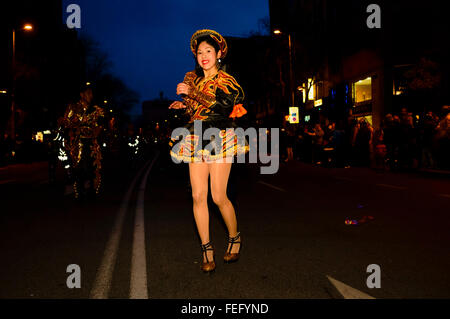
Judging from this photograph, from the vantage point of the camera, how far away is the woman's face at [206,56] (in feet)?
14.9

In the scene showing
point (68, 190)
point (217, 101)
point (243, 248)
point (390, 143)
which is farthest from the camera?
point (390, 143)

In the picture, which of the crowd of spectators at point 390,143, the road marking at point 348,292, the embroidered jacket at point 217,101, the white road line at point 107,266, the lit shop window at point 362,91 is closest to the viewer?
the road marking at point 348,292

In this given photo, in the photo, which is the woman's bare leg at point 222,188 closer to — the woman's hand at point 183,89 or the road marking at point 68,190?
the woman's hand at point 183,89

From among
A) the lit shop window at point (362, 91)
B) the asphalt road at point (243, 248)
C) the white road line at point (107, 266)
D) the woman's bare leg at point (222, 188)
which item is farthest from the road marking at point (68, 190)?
the lit shop window at point (362, 91)

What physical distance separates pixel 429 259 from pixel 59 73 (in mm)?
66062

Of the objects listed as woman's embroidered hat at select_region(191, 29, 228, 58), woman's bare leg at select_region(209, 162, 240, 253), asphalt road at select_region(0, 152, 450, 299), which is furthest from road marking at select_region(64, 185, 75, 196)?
woman's embroidered hat at select_region(191, 29, 228, 58)

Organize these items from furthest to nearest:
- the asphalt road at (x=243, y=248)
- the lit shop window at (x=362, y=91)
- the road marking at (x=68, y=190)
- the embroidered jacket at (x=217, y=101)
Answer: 1. the lit shop window at (x=362, y=91)
2. the road marking at (x=68, y=190)
3. the embroidered jacket at (x=217, y=101)
4. the asphalt road at (x=243, y=248)

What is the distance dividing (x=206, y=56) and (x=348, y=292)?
7.97ft

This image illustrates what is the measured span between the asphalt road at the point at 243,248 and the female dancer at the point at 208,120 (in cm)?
61

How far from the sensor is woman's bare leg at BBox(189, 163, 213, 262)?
4469mm

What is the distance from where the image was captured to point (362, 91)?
31.8m

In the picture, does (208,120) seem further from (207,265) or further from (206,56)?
(207,265)

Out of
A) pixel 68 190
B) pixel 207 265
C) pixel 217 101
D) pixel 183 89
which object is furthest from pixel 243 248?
pixel 68 190
